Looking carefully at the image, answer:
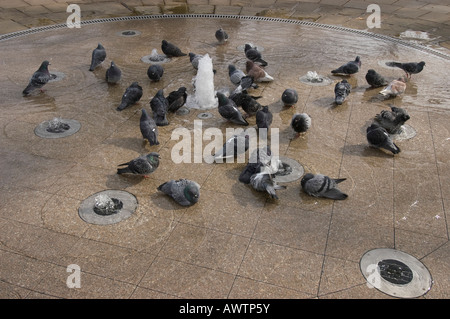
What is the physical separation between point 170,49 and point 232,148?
5.77 meters

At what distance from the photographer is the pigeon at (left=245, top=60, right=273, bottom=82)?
1040 centimetres

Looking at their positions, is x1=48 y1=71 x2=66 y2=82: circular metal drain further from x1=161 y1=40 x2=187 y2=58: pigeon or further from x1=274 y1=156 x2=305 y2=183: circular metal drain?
x1=274 y1=156 x2=305 y2=183: circular metal drain

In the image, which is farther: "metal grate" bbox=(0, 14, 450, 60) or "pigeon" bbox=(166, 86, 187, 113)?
"metal grate" bbox=(0, 14, 450, 60)

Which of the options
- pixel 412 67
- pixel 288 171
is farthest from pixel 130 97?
pixel 412 67

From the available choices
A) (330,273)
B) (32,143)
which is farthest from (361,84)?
(32,143)

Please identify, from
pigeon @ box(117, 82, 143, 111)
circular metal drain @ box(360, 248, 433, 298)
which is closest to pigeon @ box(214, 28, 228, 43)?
pigeon @ box(117, 82, 143, 111)

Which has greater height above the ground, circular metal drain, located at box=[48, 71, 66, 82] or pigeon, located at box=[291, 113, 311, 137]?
pigeon, located at box=[291, 113, 311, 137]

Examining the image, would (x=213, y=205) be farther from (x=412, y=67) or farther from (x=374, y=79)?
(x=412, y=67)

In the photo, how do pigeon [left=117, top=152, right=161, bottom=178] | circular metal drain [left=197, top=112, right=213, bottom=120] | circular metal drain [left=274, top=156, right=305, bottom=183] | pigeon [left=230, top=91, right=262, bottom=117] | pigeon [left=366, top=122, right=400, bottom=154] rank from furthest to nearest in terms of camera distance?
circular metal drain [left=197, top=112, right=213, bottom=120] → pigeon [left=230, top=91, right=262, bottom=117] → pigeon [left=366, top=122, right=400, bottom=154] → circular metal drain [left=274, top=156, right=305, bottom=183] → pigeon [left=117, top=152, right=161, bottom=178]

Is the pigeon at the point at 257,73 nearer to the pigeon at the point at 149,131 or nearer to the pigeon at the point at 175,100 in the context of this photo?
the pigeon at the point at 175,100

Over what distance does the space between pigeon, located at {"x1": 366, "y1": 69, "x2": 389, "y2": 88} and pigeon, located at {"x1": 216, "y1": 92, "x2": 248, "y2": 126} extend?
3809mm

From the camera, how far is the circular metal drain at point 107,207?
5.97m

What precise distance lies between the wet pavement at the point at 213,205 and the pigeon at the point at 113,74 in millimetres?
196
